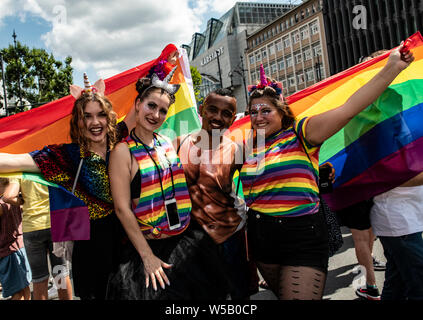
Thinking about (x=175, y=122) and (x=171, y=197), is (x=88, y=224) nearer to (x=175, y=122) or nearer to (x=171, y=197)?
(x=171, y=197)

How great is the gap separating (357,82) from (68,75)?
26.3 m

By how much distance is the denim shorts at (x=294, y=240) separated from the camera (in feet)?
7.52

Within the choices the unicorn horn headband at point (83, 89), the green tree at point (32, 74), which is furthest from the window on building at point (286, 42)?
the unicorn horn headband at point (83, 89)

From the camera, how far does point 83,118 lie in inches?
90.7

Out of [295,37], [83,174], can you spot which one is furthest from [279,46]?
[83,174]

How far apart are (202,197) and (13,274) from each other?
2.71m

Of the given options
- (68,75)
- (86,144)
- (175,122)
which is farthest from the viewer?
(68,75)

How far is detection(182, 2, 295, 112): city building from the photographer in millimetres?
65188

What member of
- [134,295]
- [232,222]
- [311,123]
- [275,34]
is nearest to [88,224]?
[134,295]

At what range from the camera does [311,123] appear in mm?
2375

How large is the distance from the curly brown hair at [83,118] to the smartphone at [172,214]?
539mm

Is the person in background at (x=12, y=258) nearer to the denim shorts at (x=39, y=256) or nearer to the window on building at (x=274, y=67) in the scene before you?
the denim shorts at (x=39, y=256)

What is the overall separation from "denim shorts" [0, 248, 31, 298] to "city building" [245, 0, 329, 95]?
42.5 metres

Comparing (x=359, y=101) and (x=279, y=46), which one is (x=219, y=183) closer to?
(x=359, y=101)
